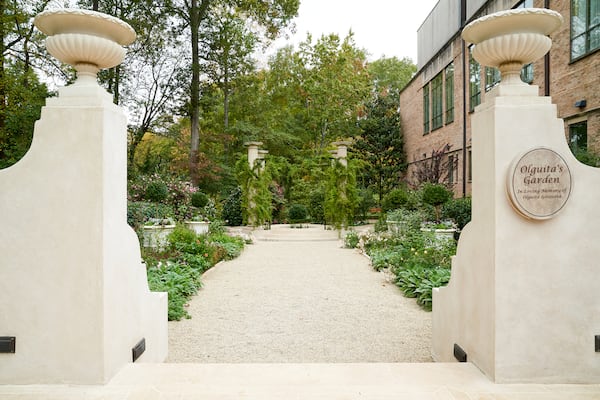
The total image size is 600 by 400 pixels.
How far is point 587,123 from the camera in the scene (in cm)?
1017


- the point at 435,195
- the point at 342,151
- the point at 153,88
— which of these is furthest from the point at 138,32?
the point at 435,195

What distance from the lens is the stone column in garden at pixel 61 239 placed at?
2666 mm

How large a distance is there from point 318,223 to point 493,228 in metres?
18.2

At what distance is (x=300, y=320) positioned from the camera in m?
5.46

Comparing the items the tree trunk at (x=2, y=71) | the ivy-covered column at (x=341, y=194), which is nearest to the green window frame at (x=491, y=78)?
the ivy-covered column at (x=341, y=194)

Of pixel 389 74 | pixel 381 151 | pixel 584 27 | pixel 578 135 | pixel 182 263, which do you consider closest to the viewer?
pixel 182 263

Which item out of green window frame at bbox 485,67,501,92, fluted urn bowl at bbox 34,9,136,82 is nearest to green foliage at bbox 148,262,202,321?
fluted urn bowl at bbox 34,9,136,82

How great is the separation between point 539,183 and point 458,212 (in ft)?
31.3

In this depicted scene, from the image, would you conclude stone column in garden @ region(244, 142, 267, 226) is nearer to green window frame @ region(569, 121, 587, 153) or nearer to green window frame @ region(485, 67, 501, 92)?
green window frame @ region(485, 67, 501, 92)

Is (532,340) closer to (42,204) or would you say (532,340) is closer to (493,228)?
(493,228)

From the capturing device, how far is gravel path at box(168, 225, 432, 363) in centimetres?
431

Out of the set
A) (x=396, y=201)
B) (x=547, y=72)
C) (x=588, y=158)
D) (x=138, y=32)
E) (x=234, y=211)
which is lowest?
(x=234, y=211)

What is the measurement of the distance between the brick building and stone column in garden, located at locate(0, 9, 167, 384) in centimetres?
277

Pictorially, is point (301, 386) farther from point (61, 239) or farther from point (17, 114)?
point (17, 114)
